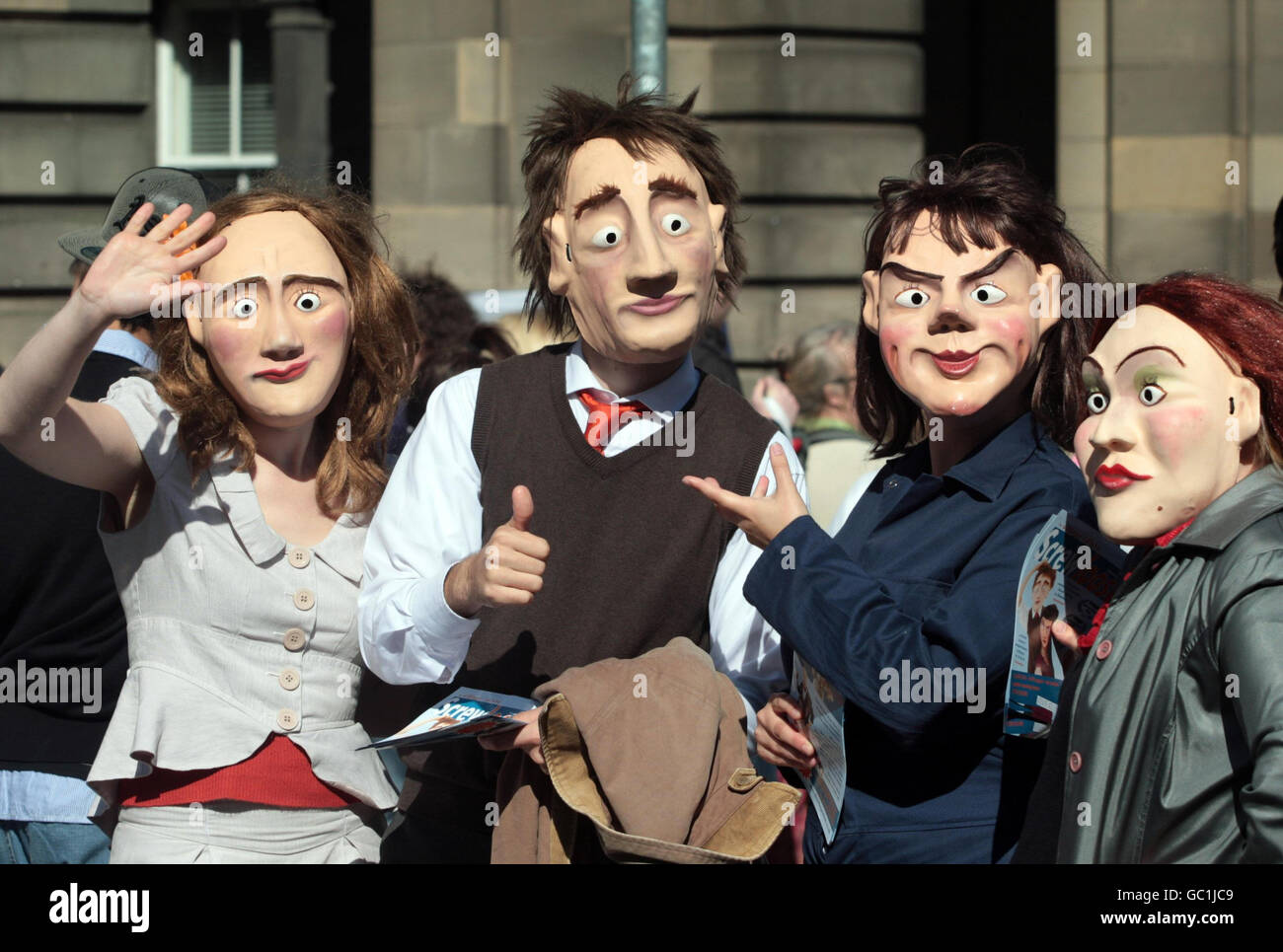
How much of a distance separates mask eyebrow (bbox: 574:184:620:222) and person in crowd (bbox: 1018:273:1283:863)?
1025 mm

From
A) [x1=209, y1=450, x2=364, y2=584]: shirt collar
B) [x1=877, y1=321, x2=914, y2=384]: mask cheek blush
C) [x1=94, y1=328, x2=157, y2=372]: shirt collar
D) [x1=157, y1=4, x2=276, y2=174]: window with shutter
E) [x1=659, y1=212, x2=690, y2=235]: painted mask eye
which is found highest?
[x1=157, y1=4, x2=276, y2=174]: window with shutter

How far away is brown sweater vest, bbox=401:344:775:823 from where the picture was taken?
2.80 metres

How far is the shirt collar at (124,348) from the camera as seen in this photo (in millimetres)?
3539

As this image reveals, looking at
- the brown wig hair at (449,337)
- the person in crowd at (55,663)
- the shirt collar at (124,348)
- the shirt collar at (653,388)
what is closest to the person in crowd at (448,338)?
the brown wig hair at (449,337)

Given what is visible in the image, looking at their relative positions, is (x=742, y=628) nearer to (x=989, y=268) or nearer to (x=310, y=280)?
(x=989, y=268)

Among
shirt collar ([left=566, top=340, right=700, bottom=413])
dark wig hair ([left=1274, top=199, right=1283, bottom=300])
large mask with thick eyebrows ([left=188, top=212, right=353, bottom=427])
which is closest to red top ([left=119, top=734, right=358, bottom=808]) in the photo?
large mask with thick eyebrows ([left=188, top=212, right=353, bottom=427])

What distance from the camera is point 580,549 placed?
283 centimetres

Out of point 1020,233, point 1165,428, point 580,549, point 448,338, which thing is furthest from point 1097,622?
point 448,338

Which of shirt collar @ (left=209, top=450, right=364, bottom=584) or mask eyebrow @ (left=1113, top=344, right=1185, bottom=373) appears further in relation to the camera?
shirt collar @ (left=209, top=450, right=364, bottom=584)

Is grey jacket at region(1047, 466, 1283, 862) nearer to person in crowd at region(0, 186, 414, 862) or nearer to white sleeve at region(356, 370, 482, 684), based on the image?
white sleeve at region(356, 370, 482, 684)

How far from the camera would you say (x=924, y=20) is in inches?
407

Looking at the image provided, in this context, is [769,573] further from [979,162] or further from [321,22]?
[321,22]

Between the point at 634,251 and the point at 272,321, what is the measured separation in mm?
725
